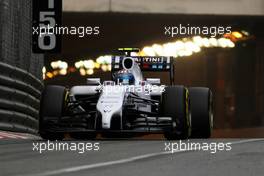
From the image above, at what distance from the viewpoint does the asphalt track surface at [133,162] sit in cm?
638

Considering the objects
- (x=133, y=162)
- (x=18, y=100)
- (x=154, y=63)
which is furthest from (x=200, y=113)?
(x=133, y=162)

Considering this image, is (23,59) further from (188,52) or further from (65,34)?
(188,52)

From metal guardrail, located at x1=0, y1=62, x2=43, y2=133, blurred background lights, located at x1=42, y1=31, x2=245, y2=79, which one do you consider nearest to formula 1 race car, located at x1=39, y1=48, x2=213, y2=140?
metal guardrail, located at x1=0, y1=62, x2=43, y2=133

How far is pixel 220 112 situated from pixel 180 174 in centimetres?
3594

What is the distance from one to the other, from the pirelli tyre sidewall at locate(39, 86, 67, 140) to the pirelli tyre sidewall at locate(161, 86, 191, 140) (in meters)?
1.57

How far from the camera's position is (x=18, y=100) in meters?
15.2

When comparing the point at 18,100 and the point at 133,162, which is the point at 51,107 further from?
the point at 133,162

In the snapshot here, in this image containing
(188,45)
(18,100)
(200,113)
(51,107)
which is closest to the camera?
(51,107)

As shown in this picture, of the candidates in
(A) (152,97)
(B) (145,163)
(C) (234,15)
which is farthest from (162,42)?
(B) (145,163)

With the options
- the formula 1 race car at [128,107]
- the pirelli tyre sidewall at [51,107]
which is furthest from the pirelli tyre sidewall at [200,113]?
the pirelli tyre sidewall at [51,107]

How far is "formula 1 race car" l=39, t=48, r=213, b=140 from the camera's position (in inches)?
471

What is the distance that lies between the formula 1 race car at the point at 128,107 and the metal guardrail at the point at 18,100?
1277 millimetres

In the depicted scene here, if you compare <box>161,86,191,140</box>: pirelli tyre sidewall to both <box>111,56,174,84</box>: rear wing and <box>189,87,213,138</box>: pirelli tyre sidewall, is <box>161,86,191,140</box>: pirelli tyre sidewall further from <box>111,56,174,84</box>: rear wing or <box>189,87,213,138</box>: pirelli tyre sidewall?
<box>111,56,174,84</box>: rear wing

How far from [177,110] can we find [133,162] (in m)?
4.94
